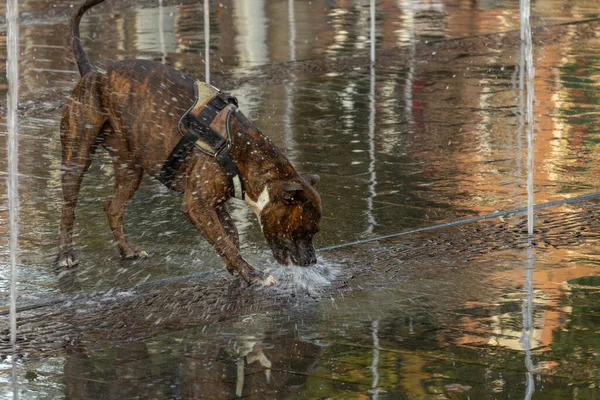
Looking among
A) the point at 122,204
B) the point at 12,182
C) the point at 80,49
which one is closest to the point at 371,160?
the point at 122,204

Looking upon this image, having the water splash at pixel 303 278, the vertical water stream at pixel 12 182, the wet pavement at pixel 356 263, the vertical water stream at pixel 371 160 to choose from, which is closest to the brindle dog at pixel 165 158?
the water splash at pixel 303 278

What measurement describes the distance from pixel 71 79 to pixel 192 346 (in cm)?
962

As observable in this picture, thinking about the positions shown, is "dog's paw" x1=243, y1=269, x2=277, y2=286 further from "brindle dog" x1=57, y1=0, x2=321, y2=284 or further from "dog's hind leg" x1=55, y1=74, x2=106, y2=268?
"dog's hind leg" x1=55, y1=74, x2=106, y2=268

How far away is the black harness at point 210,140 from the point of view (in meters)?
6.99

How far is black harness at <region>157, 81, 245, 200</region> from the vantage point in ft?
22.9

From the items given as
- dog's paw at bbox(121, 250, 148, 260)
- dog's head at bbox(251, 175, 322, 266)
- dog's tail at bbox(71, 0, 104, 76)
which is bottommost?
dog's paw at bbox(121, 250, 148, 260)

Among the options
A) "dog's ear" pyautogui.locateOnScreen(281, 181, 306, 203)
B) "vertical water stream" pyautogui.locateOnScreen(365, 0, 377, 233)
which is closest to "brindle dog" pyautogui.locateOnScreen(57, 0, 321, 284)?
"dog's ear" pyautogui.locateOnScreen(281, 181, 306, 203)

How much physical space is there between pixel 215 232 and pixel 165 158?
533mm

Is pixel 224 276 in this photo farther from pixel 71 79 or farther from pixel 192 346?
pixel 71 79

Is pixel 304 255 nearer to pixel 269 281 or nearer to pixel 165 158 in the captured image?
pixel 269 281

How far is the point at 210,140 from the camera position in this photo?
276 inches

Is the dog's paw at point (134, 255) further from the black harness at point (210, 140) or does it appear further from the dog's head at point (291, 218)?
the dog's head at point (291, 218)

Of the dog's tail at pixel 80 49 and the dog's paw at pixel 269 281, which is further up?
the dog's tail at pixel 80 49

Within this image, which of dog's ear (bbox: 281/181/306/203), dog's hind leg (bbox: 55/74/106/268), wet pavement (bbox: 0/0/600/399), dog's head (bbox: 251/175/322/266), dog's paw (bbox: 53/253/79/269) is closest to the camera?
wet pavement (bbox: 0/0/600/399)
